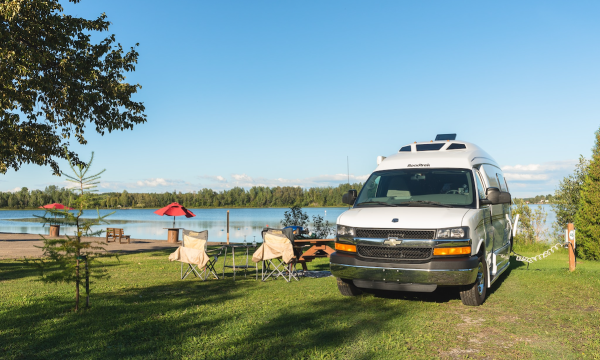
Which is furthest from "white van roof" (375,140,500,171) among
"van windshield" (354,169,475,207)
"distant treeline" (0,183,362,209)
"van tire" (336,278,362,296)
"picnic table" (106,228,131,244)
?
"distant treeline" (0,183,362,209)

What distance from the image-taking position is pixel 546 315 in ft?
19.6

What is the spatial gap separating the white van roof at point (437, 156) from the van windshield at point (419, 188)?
10 cm

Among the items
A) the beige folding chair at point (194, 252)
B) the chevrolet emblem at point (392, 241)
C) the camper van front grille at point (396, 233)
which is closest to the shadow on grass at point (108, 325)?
the beige folding chair at point (194, 252)

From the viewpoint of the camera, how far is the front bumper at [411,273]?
5762 mm

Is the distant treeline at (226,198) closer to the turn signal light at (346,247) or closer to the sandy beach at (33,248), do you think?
the sandy beach at (33,248)

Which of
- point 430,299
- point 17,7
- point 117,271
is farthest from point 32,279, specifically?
point 430,299

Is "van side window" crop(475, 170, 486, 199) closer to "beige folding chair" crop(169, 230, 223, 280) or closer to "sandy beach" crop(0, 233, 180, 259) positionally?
"beige folding chair" crop(169, 230, 223, 280)

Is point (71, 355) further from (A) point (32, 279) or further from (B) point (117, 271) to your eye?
(B) point (117, 271)

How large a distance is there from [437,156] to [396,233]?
2.07 metres

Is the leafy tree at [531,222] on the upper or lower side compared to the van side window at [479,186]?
lower

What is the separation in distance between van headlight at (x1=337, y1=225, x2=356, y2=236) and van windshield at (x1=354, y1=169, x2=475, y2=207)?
745 mm

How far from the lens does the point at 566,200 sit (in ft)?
78.1

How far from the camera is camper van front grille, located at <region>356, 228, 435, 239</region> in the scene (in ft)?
19.3

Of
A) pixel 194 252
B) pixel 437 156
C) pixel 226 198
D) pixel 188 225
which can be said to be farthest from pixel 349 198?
pixel 226 198
